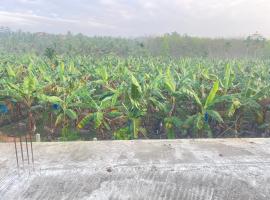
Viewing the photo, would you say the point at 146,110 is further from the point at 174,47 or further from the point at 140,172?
the point at 174,47

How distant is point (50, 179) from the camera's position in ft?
8.66

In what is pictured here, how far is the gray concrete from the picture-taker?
2.47 meters

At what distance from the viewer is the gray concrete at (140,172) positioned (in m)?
2.47

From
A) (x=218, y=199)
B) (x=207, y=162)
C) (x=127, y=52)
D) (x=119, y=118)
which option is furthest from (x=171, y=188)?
(x=127, y=52)

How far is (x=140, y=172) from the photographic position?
9.05ft

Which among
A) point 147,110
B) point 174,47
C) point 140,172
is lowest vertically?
point 174,47

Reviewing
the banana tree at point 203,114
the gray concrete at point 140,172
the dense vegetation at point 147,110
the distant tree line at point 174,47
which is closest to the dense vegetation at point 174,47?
the distant tree line at point 174,47

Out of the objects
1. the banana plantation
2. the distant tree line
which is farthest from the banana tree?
the distant tree line

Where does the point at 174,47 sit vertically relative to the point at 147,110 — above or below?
below

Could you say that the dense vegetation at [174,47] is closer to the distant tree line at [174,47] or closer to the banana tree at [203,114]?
the distant tree line at [174,47]

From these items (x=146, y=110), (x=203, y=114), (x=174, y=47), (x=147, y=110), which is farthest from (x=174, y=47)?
(x=203, y=114)

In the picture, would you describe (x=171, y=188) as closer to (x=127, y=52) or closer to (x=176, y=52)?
(x=127, y=52)

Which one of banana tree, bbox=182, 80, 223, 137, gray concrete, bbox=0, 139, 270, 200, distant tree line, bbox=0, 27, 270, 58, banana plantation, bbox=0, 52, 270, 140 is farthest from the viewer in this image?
distant tree line, bbox=0, 27, 270, 58

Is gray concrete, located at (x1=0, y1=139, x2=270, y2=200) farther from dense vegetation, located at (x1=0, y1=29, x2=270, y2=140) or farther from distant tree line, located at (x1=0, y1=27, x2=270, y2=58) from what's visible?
distant tree line, located at (x1=0, y1=27, x2=270, y2=58)
